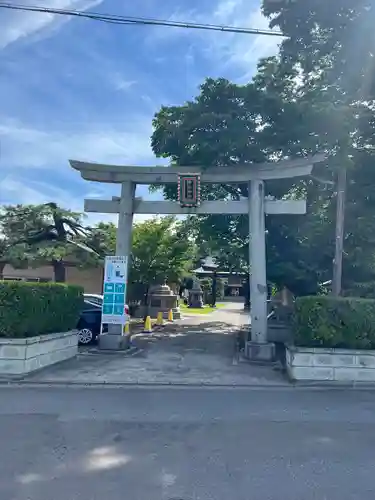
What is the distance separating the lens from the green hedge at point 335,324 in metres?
9.08

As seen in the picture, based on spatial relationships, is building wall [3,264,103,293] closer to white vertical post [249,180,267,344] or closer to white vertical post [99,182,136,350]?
white vertical post [99,182,136,350]

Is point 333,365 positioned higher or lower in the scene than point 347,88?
lower

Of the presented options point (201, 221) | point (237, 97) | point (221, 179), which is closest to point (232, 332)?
point (201, 221)

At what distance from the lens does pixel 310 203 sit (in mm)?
14641

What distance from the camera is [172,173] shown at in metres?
12.8

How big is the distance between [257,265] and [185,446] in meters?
7.34

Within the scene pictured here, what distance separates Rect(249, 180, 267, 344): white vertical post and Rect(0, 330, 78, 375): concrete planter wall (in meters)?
5.04

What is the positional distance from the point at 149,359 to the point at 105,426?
5556 mm

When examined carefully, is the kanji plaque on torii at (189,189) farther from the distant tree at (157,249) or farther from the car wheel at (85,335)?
the distant tree at (157,249)

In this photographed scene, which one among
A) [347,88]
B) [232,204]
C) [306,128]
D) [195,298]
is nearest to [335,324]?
[232,204]

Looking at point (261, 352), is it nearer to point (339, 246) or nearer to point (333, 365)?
point (333, 365)

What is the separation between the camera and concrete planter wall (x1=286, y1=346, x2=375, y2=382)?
9031mm

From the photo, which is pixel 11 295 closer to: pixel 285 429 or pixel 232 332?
pixel 285 429

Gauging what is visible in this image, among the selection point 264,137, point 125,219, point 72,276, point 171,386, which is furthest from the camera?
point 72,276
